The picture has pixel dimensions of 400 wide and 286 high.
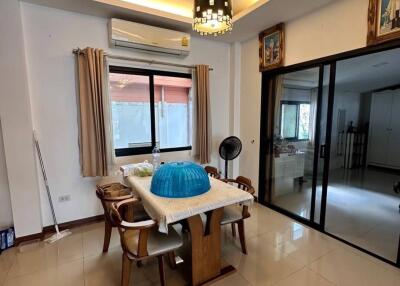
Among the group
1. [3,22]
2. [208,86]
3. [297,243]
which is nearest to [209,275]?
[297,243]

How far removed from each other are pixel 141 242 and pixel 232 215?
0.99 metres

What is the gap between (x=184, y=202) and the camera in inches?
66.7

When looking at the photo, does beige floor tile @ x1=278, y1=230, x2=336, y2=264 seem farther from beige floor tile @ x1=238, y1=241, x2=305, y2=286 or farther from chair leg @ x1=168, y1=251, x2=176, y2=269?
chair leg @ x1=168, y1=251, x2=176, y2=269

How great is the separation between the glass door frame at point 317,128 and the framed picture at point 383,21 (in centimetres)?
7

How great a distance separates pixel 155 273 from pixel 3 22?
9.63 ft

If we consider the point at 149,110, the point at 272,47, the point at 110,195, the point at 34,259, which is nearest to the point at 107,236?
the point at 110,195

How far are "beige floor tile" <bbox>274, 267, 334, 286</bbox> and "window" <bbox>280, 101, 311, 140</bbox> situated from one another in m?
1.73

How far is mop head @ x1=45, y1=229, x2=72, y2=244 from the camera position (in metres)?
2.50

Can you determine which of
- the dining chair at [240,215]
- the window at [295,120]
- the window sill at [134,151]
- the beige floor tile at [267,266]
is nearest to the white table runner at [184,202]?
the dining chair at [240,215]

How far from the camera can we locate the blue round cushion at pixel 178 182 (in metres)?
1.79

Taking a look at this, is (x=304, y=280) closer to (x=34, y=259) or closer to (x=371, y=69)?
(x=34, y=259)

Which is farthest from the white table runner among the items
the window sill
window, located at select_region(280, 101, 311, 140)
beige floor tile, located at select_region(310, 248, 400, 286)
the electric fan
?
window, located at select_region(280, 101, 311, 140)

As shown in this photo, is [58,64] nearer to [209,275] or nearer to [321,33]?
[209,275]

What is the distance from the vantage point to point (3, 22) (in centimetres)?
220
